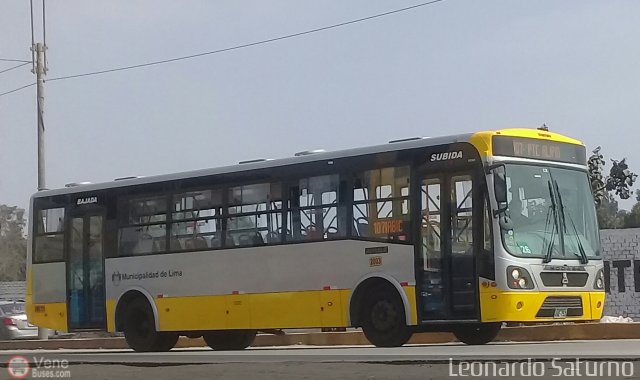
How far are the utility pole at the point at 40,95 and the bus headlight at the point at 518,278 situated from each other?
72.7 ft

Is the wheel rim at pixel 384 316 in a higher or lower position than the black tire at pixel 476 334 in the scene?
higher

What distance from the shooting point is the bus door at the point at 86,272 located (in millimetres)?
23281

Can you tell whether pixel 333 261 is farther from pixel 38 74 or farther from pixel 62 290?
pixel 38 74

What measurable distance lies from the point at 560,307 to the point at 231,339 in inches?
284

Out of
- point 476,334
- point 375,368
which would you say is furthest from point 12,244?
point 375,368

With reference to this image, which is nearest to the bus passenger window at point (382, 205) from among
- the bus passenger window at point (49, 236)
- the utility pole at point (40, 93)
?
the bus passenger window at point (49, 236)

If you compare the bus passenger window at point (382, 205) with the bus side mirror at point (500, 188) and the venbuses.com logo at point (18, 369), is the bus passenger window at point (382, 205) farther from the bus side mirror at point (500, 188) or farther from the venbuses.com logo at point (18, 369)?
the venbuses.com logo at point (18, 369)

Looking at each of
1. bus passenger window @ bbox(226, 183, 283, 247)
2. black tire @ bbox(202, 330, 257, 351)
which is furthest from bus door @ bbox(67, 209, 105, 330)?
bus passenger window @ bbox(226, 183, 283, 247)

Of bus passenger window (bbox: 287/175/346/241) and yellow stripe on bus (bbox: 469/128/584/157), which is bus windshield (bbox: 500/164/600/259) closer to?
yellow stripe on bus (bbox: 469/128/584/157)

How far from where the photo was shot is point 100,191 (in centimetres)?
2359

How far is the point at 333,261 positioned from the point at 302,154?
2138 millimetres

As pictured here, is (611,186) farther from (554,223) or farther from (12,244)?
(554,223)

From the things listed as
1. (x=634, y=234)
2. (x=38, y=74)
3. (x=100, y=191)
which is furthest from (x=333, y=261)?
(x=38, y=74)

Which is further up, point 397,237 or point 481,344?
point 397,237
